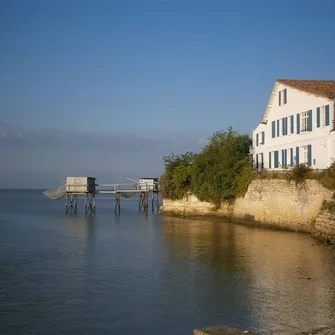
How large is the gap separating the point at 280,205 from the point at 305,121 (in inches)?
241

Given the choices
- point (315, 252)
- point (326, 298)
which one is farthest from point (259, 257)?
point (326, 298)

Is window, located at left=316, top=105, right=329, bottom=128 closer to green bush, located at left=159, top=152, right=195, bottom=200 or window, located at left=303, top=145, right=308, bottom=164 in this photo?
window, located at left=303, top=145, right=308, bottom=164

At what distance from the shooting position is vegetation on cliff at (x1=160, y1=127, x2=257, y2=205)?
133 ft

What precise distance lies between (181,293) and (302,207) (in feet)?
56.3

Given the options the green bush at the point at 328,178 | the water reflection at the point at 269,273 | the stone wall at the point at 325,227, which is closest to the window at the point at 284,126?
the green bush at the point at 328,178

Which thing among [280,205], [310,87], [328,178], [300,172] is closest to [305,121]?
[310,87]

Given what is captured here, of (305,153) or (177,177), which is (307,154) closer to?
(305,153)

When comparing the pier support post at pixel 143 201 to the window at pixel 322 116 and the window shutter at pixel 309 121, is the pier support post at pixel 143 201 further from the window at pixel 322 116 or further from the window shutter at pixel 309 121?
the window at pixel 322 116

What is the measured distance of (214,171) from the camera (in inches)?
1667

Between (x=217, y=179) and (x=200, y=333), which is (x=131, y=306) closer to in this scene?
(x=200, y=333)

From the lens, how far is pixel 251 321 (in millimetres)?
12867

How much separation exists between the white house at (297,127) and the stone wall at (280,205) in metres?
1.97

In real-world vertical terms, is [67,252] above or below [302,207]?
below

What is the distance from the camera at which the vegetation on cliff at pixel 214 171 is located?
40.6m
